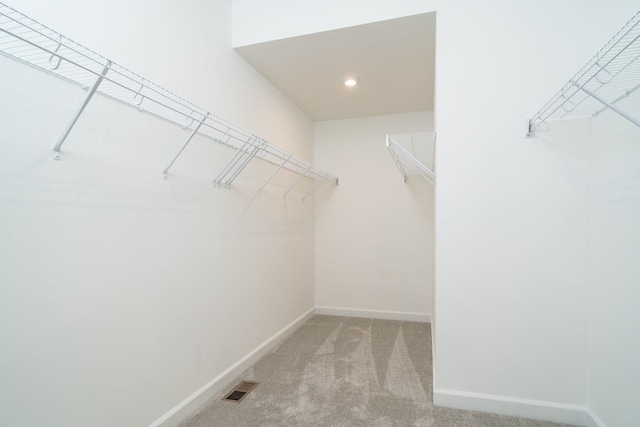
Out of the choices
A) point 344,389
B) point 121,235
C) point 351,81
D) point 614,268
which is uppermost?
point 351,81

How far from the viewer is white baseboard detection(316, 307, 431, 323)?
3779mm

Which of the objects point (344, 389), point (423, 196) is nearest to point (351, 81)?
point (423, 196)

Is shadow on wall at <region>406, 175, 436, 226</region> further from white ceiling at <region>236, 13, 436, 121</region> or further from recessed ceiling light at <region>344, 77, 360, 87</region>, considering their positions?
recessed ceiling light at <region>344, 77, 360, 87</region>

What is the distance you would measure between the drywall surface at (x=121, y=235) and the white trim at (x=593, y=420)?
2201 mm

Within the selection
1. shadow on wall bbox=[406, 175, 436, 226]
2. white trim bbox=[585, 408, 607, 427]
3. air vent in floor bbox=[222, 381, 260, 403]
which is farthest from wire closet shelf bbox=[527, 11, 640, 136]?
air vent in floor bbox=[222, 381, 260, 403]

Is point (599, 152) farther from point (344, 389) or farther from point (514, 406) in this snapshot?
point (344, 389)

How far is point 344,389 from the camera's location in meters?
2.25

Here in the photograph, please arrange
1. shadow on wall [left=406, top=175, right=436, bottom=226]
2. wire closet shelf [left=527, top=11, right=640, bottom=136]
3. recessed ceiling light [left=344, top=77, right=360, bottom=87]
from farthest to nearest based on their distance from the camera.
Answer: shadow on wall [left=406, top=175, right=436, bottom=226] < recessed ceiling light [left=344, top=77, right=360, bottom=87] < wire closet shelf [left=527, top=11, right=640, bottom=136]

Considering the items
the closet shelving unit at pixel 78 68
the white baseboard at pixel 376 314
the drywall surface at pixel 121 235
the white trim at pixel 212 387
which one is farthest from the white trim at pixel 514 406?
the closet shelving unit at pixel 78 68

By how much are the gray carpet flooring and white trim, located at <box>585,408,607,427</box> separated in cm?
15

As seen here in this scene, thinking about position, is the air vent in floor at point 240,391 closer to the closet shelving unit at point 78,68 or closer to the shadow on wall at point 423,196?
the closet shelving unit at point 78,68

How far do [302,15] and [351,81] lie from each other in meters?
0.83

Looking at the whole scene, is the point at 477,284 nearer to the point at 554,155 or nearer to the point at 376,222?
the point at 554,155

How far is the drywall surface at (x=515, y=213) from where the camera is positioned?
1.83m
